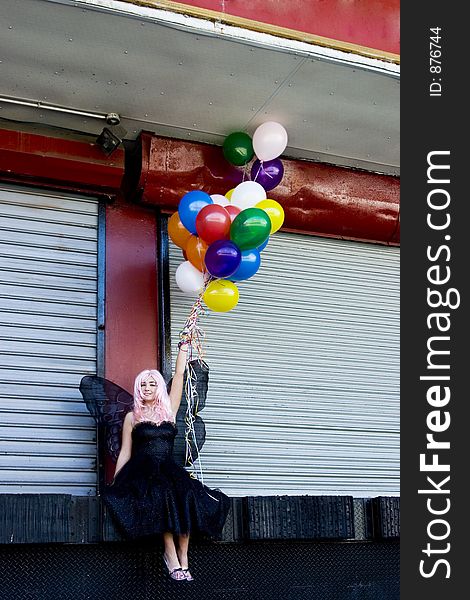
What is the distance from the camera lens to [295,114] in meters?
6.93

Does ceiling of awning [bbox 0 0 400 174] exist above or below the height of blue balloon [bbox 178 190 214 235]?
above

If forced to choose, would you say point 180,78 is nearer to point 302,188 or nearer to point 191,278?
point 191,278

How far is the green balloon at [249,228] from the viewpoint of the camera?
19.7ft


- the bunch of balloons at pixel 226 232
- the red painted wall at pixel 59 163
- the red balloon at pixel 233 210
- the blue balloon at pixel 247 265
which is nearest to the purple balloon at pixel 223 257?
the bunch of balloons at pixel 226 232

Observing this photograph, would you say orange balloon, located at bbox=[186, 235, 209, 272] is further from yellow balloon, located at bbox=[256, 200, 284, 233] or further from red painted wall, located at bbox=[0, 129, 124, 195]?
red painted wall, located at bbox=[0, 129, 124, 195]

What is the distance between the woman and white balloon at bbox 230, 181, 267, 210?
132 cm

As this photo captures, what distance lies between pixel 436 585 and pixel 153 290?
10.5 ft

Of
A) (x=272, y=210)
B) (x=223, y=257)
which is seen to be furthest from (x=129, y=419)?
(x=272, y=210)

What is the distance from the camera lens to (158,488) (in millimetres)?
5738

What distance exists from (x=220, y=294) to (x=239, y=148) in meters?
1.35

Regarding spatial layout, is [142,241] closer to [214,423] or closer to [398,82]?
[214,423]

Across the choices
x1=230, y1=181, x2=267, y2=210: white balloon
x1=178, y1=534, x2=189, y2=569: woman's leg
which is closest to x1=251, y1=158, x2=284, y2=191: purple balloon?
x1=230, y1=181, x2=267, y2=210: white balloon

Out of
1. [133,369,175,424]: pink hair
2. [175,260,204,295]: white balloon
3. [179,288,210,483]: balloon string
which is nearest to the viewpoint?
[133,369,175,424]: pink hair

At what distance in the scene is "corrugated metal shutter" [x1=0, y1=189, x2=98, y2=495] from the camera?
20.8 feet
